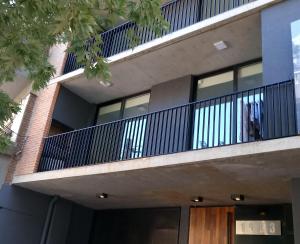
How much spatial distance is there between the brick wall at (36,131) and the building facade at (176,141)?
3cm

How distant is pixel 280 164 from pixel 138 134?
378 centimetres

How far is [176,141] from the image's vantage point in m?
9.10

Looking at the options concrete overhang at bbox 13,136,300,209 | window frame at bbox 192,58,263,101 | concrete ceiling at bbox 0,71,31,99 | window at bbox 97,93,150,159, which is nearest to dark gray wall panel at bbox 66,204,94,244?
concrete overhang at bbox 13,136,300,209

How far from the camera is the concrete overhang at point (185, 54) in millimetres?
8070

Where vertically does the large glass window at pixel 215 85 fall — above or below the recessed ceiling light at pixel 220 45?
below

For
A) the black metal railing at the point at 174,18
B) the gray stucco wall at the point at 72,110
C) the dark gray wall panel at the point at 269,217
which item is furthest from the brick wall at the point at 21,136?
the dark gray wall panel at the point at 269,217

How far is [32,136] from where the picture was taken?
10516 mm

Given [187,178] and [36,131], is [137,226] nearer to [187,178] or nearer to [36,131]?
[187,178]

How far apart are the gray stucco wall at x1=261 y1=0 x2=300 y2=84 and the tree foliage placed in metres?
2.70

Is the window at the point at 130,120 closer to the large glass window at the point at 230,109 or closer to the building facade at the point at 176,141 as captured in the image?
the building facade at the point at 176,141

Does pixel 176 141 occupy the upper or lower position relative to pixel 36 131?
lower

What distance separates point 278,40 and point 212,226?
4285 mm

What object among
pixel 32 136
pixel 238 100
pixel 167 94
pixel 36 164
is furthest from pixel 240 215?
pixel 32 136

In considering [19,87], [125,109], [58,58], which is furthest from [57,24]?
[19,87]
